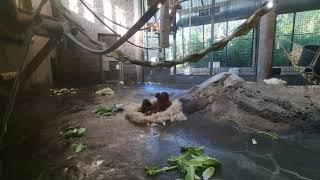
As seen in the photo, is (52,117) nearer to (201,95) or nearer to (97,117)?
(97,117)

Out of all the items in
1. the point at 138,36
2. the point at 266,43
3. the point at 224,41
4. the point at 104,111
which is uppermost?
the point at 138,36

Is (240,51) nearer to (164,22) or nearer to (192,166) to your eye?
(164,22)

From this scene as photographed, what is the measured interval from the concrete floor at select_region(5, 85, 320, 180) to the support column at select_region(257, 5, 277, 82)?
4.56 meters

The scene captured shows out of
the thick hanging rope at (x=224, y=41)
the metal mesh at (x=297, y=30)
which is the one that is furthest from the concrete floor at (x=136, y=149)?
the metal mesh at (x=297, y=30)

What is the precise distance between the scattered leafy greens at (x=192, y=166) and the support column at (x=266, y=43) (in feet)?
22.8

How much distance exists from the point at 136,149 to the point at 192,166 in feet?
5.00

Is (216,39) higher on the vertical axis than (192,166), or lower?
higher

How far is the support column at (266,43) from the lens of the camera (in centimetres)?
955

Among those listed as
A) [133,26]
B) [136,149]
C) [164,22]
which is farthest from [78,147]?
[164,22]

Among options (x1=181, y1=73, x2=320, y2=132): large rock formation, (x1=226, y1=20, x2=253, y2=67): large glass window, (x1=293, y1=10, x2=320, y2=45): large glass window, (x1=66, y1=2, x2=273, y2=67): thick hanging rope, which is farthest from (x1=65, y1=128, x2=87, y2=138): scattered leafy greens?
(x1=293, y1=10, x2=320, y2=45): large glass window

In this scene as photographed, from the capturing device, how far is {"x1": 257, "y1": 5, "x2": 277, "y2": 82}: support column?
9.55m

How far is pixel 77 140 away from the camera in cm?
563

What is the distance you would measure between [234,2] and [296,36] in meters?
4.34

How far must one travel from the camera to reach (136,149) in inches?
199
